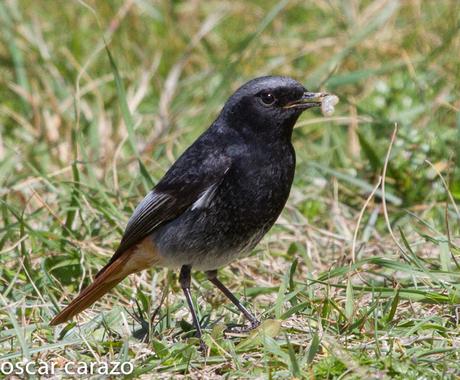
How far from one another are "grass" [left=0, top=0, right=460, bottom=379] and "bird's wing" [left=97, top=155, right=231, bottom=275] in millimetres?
351

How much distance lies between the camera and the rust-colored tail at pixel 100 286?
4848 millimetres

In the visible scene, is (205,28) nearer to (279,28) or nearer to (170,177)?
(279,28)

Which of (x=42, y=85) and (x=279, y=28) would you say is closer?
(x=42, y=85)

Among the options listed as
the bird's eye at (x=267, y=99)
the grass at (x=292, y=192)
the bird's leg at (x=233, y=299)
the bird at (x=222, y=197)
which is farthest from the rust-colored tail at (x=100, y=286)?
the bird's eye at (x=267, y=99)

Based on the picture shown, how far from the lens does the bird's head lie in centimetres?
505

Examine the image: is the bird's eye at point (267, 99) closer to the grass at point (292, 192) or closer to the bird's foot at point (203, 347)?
the grass at point (292, 192)

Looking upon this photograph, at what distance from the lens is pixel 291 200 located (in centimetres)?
661

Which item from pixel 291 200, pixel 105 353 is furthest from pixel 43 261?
pixel 291 200

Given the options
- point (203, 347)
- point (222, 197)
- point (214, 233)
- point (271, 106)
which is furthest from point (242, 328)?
point (271, 106)

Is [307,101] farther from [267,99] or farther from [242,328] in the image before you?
[242,328]

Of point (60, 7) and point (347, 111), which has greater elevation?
point (60, 7)

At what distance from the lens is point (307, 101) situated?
16.9 feet

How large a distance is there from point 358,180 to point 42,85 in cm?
305

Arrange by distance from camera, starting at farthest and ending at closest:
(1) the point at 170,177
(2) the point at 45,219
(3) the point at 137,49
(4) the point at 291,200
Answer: (3) the point at 137,49 → (4) the point at 291,200 → (2) the point at 45,219 → (1) the point at 170,177
